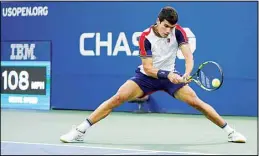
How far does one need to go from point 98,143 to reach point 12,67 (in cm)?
423

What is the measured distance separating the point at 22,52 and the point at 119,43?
172 cm

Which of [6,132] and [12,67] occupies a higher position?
[12,67]

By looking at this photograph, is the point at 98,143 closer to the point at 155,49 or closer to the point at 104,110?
the point at 104,110

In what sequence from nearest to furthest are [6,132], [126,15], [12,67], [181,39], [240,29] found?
[181,39]
[6,132]
[240,29]
[126,15]
[12,67]

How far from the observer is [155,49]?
550cm

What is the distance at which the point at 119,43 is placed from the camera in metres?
8.75

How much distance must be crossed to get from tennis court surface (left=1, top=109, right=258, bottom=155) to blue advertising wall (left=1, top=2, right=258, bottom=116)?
12.8 inches

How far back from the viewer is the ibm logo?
930 centimetres

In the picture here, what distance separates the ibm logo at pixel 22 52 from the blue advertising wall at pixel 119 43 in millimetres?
125

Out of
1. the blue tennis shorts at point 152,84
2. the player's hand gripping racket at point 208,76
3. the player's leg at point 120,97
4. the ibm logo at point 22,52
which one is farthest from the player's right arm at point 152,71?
the ibm logo at point 22,52

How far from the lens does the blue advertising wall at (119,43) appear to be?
818cm

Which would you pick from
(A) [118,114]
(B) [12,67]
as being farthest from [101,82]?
(B) [12,67]


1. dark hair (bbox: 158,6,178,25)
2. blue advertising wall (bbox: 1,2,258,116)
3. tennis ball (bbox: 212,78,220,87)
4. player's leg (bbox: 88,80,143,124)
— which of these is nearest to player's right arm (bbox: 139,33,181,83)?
player's leg (bbox: 88,80,143,124)

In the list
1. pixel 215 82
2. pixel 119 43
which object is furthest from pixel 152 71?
pixel 119 43
